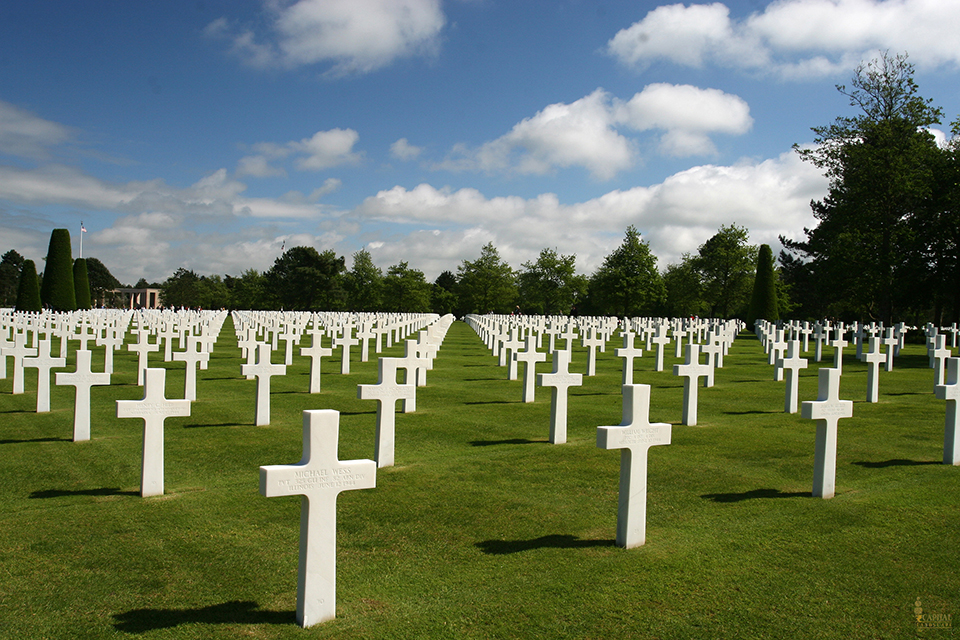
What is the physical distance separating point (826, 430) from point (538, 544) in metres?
2.87

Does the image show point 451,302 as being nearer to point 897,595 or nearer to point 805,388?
point 805,388

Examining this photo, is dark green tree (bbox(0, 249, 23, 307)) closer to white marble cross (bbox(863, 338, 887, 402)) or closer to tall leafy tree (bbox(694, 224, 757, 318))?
tall leafy tree (bbox(694, 224, 757, 318))

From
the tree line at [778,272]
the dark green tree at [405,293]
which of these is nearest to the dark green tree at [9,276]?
the tree line at [778,272]

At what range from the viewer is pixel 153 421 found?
5.41 m

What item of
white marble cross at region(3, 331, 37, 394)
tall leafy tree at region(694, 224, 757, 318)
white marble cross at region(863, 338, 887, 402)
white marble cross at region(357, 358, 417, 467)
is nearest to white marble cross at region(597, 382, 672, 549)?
white marble cross at region(357, 358, 417, 467)

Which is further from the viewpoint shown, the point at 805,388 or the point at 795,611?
the point at 805,388

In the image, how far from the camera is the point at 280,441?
24.9 ft

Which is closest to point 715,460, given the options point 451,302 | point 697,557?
point 697,557

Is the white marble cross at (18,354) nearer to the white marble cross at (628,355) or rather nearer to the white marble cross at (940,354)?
the white marble cross at (628,355)

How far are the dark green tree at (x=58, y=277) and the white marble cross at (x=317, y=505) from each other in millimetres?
45276

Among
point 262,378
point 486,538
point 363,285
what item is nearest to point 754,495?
point 486,538

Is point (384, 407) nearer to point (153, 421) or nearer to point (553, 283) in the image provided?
point (153, 421)

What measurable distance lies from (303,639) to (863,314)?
58882 millimetres

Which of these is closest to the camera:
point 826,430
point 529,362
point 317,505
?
point 317,505
